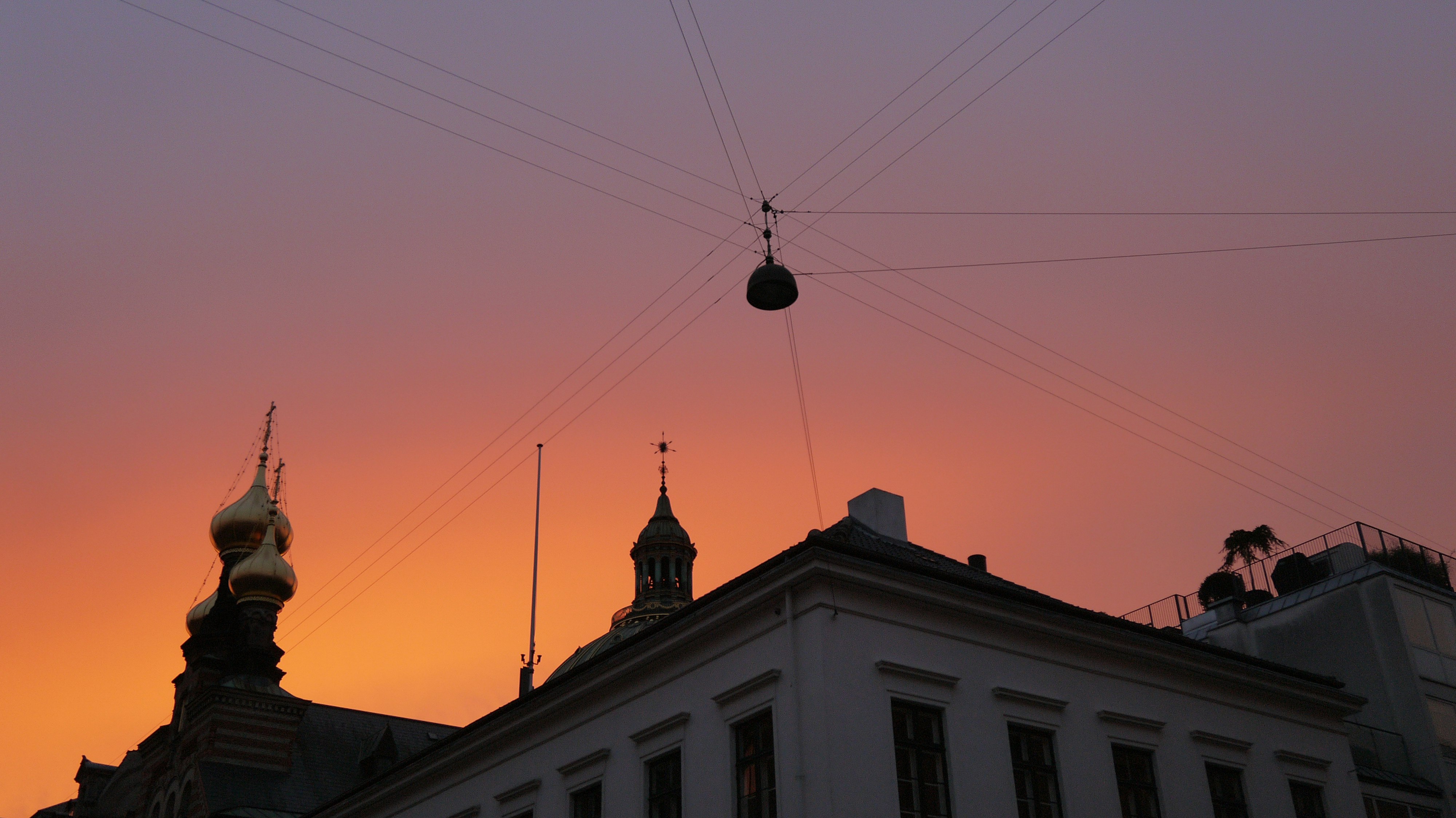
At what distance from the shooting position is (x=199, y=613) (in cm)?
6112

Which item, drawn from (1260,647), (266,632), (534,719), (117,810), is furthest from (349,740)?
(1260,647)

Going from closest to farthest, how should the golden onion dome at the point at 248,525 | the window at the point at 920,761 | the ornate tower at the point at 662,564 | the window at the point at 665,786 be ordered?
the window at the point at 920,761, the window at the point at 665,786, the golden onion dome at the point at 248,525, the ornate tower at the point at 662,564

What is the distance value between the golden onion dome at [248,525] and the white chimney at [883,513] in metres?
42.5

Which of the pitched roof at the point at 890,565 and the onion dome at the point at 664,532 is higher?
the onion dome at the point at 664,532

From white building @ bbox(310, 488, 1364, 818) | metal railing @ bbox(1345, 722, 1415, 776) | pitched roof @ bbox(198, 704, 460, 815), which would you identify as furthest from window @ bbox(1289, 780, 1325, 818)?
pitched roof @ bbox(198, 704, 460, 815)

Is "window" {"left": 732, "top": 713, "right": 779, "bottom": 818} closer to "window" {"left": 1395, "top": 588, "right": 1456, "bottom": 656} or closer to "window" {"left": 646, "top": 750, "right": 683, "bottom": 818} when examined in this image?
"window" {"left": 646, "top": 750, "right": 683, "bottom": 818}

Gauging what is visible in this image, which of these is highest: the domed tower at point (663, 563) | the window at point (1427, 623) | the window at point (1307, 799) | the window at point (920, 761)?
the domed tower at point (663, 563)

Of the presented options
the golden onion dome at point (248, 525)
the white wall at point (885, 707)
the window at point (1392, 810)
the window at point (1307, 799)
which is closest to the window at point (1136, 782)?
the white wall at point (885, 707)

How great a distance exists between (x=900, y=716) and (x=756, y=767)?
231 centimetres

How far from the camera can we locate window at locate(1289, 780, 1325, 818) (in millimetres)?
24547

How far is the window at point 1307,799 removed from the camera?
24547mm

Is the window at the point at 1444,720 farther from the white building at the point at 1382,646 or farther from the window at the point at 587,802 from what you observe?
the window at the point at 587,802

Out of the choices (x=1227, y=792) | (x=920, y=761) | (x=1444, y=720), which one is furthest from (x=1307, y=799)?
(x=920, y=761)

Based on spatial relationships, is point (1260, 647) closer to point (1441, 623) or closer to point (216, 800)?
Answer: point (1441, 623)
